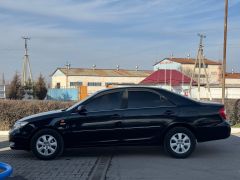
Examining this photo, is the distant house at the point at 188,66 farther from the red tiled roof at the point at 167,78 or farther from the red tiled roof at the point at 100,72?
the red tiled roof at the point at 167,78

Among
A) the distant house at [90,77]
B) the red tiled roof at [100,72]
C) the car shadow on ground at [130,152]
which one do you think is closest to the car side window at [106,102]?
the car shadow on ground at [130,152]

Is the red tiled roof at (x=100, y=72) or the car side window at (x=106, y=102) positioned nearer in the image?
the car side window at (x=106, y=102)

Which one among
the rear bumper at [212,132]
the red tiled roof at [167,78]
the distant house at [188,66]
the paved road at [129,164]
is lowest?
the paved road at [129,164]

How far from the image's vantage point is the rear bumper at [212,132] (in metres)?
9.80

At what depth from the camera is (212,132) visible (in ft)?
32.2

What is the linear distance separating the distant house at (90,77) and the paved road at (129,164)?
79606mm

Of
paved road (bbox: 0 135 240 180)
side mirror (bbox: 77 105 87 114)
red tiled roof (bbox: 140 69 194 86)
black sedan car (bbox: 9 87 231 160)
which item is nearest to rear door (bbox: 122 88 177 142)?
black sedan car (bbox: 9 87 231 160)

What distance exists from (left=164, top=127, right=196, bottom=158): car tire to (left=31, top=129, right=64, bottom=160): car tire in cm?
233

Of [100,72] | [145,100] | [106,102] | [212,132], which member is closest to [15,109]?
[106,102]

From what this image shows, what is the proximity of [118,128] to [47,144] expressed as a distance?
5.14ft

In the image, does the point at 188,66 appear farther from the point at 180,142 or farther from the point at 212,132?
the point at 180,142

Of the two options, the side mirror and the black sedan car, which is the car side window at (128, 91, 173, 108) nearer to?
the black sedan car

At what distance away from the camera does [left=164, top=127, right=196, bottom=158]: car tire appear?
966cm

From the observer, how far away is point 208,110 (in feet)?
32.4
